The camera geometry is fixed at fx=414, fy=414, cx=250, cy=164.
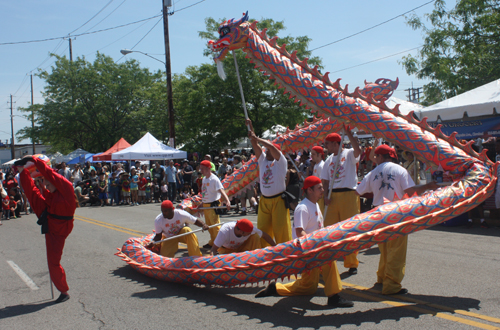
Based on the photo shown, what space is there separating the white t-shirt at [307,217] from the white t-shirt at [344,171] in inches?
57.5

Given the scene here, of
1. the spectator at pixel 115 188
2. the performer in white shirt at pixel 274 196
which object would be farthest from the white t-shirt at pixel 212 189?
the spectator at pixel 115 188

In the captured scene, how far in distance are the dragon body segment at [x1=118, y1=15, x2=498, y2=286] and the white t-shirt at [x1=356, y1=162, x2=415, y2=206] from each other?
0.39 m

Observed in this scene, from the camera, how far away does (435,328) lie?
3.94 metres

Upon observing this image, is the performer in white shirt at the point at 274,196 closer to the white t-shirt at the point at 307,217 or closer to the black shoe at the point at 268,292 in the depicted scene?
the black shoe at the point at 268,292

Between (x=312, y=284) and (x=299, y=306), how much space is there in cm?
36

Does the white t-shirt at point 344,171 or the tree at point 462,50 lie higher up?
the tree at point 462,50

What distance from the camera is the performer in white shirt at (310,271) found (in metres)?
4.64

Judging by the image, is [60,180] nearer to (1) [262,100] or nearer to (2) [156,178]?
(2) [156,178]

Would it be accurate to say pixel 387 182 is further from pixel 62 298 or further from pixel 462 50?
pixel 462 50

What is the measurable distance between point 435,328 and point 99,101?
3610 cm

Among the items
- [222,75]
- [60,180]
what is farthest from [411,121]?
[60,180]

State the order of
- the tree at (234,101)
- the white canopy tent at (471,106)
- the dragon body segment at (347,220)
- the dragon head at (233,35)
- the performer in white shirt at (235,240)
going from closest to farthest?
1. the dragon body segment at (347,220)
2. the performer in white shirt at (235,240)
3. the dragon head at (233,35)
4. the white canopy tent at (471,106)
5. the tree at (234,101)

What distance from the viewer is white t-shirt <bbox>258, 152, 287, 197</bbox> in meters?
6.23

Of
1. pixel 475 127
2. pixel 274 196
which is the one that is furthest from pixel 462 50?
pixel 274 196
